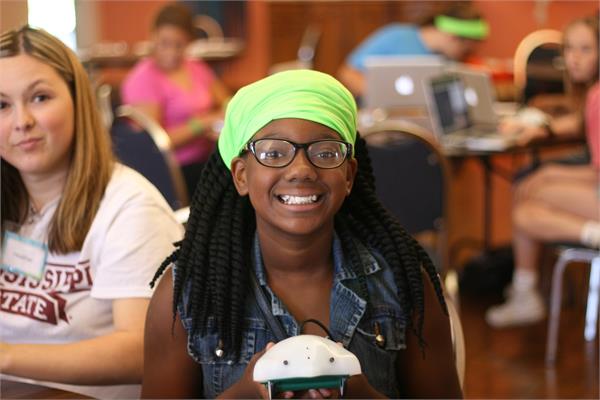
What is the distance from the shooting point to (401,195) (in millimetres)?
2994

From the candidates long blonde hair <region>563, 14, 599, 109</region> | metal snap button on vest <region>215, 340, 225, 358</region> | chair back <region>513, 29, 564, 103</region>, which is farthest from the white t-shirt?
chair back <region>513, 29, 564, 103</region>

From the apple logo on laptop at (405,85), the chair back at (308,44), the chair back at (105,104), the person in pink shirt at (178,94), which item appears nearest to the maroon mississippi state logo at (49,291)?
the chair back at (105,104)

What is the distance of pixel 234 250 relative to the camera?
4.83 ft

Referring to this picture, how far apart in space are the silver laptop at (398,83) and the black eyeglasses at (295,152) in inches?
121

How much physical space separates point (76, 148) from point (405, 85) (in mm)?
2827

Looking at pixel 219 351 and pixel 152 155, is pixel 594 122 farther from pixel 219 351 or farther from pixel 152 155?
pixel 219 351

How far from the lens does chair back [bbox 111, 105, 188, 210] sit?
3154mm

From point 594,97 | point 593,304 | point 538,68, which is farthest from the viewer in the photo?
point 538,68

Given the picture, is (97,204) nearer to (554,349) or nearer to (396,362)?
(396,362)

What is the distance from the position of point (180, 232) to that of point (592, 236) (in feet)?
7.31

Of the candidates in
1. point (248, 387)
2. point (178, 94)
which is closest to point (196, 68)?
point (178, 94)

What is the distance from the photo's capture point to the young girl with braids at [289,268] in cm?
139

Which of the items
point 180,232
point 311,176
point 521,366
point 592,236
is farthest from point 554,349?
point 311,176

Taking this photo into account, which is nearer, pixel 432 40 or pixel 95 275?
pixel 95 275
